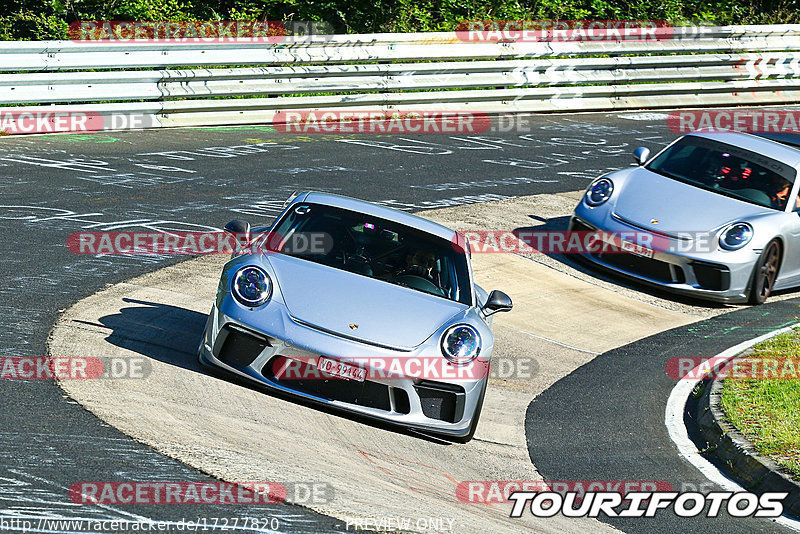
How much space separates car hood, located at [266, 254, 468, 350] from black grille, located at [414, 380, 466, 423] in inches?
11.5

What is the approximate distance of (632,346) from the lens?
33.5 feet

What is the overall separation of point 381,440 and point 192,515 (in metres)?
1.98

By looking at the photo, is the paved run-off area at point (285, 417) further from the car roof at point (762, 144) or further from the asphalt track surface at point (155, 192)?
the car roof at point (762, 144)

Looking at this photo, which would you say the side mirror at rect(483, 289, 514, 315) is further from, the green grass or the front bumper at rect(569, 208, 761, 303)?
the front bumper at rect(569, 208, 761, 303)

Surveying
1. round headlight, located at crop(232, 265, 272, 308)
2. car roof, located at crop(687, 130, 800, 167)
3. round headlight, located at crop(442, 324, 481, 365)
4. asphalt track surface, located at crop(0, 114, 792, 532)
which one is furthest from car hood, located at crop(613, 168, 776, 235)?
round headlight, located at crop(232, 265, 272, 308)

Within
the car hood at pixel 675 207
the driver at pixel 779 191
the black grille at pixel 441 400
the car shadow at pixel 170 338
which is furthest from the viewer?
the driver at pixel 779 191

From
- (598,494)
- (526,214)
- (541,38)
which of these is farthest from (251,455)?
(541,38)

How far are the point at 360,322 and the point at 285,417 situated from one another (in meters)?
0.78

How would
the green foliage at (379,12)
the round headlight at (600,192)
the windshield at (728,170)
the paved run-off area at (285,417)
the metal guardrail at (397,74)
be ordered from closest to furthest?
the paved run-off area at (285,417) < the windshield at (728,170) < the round headlight at (600,192) < the metal guardrail at (397,74) < the green foliage at (379,12)

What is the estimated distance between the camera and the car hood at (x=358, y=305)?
698cm

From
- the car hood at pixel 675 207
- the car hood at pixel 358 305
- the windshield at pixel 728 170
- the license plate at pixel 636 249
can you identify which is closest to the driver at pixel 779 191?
the windshield at pixel 728 170

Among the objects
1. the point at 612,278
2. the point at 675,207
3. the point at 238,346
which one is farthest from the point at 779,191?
the point at 238,346

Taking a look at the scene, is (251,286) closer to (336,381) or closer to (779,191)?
(336,381)

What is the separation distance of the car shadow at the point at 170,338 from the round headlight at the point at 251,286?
0.49 meters
